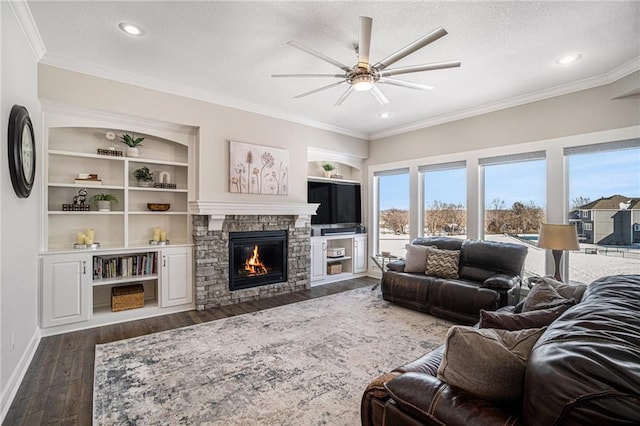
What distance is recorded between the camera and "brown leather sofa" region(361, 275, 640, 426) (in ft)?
2.57

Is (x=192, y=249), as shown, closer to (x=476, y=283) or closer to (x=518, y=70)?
(x=476, y=283)

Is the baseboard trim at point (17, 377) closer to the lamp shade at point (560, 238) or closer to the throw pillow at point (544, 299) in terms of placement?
the throw pillow at point (544, 299)

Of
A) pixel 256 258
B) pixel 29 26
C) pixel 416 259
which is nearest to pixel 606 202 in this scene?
pixel 416 259

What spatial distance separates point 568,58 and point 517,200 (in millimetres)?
1958

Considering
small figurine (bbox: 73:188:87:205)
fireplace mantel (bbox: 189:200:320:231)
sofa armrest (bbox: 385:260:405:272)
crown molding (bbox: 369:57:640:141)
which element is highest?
crown molding (bbox: 369:57:640:141)

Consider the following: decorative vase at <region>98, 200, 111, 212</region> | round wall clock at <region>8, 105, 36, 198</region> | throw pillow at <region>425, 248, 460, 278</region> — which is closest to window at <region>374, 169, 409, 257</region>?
throw pillow at <region>425, 248, 460, 278</region>

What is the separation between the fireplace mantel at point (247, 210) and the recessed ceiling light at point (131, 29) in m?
1.99

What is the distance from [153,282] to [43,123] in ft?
7.60

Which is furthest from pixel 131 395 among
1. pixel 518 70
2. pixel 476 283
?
pixel 518 70

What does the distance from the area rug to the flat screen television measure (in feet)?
7.40

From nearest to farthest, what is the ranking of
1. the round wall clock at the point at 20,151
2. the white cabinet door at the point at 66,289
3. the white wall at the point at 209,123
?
1. the round wall clock at the point at 20,151
2. the white cabinet door at the point at 66,289
3. the white wall at the point at 209,123

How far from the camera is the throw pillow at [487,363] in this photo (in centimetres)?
110

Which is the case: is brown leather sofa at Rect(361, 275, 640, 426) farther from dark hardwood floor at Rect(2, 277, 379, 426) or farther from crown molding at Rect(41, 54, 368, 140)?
crown molding at Rect(41, 54, 368, 140)

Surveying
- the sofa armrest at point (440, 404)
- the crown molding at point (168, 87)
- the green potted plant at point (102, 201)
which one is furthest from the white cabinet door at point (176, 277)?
the sofa armrest at point (440, 404)
